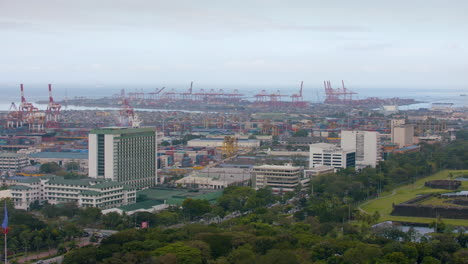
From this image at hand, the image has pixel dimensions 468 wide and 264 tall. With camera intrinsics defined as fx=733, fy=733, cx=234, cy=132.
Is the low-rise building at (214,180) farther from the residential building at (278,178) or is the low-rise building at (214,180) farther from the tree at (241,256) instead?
the tree at (241,256)

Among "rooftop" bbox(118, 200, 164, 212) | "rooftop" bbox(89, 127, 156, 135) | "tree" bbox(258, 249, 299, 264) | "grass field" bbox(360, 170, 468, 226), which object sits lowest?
"grass field" bbox(360, 170, 468, 226)

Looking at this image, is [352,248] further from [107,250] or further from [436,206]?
[436,206]

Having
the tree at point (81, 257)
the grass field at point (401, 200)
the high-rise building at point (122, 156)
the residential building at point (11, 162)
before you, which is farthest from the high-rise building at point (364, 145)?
the tree at point (81, 257)

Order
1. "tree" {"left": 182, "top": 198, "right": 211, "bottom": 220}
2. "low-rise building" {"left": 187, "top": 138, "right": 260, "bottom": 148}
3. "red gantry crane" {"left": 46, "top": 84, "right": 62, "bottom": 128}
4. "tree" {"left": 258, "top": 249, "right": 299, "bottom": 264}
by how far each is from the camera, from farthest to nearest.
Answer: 1. "red gantry crane" {"left": 46, "top": 84, "right": 62, "bottom": 128}
2. "low-rise building" {"left": 187, "top": 138, "right": 260, "bottom": 148}
3. "tree" {"left": 182, "top": 198, "right": 211, "bottom": 220}
4. "tree" {"left": 258, "top": 249, "right": 299, "bottom": 264}

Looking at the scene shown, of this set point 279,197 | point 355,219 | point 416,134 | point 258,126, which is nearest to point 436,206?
point 355,219

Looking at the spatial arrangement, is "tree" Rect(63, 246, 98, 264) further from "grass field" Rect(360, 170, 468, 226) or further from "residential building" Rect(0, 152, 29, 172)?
"residential building" Rect(0, 152, 29, 172)

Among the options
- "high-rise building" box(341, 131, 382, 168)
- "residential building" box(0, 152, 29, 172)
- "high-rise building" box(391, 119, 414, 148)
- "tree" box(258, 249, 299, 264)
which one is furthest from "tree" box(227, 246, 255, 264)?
"high-rise building" box(391, 119, 414, 148)

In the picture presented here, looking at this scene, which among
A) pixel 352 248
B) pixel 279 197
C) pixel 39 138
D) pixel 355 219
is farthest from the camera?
pixel 39 138
